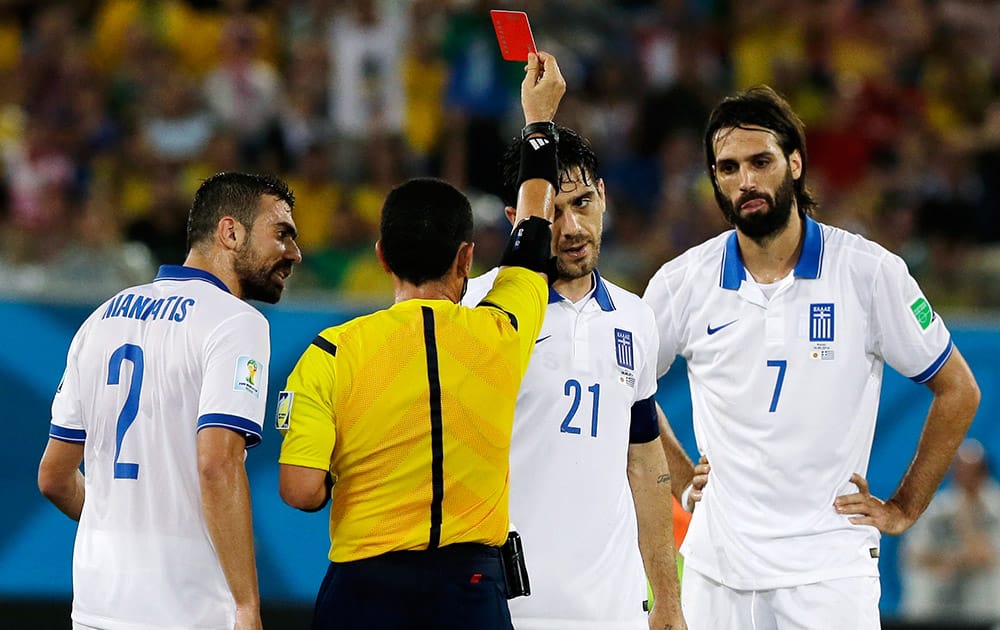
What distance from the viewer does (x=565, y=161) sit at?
5.11 m

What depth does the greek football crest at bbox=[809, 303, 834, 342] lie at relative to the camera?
5.30 m

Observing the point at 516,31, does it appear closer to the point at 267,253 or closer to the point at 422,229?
the point at 422,229

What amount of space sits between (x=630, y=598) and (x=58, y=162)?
25.2ft

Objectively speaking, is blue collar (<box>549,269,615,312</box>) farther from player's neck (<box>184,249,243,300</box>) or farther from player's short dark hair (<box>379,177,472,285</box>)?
player's neck (<box>184,249,243,300</box>)

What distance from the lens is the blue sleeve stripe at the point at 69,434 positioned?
4.75 meters

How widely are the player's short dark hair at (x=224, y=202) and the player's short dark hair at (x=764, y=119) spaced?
178 centimetres

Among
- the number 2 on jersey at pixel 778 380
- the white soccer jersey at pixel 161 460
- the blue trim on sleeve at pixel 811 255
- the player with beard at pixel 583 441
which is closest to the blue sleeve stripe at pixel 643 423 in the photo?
the player with beard at pixel 583 441

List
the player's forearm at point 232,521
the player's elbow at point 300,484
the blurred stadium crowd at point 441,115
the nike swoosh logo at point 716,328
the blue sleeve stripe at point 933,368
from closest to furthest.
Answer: the player's elbow at point 300,484 → the player's forearm at point 232,521 → the blue sleeve stripe at point 933,368 → the nike swoosh logo at point 716,328 → the blurred stadium crowd at point 441,115

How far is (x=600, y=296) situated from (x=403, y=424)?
1.16 meters

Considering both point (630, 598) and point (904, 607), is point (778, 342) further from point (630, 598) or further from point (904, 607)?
point (904, 607)

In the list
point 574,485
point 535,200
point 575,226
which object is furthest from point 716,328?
point 535,200

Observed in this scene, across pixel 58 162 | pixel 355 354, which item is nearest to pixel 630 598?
pixel 355 354

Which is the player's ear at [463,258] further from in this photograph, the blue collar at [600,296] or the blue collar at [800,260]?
the blue collar at [800,260]

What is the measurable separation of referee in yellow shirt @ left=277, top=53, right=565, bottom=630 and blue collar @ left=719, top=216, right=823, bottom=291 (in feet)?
4.56
